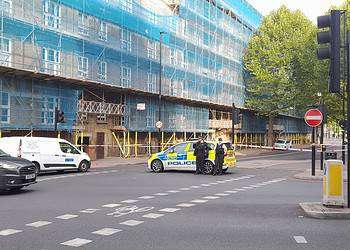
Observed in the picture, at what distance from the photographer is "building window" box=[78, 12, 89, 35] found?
103 ft

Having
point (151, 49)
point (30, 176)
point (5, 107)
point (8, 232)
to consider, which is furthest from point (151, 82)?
point (8, 232)

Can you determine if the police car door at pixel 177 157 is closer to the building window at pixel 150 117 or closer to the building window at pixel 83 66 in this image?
the building window at pixel 83 66

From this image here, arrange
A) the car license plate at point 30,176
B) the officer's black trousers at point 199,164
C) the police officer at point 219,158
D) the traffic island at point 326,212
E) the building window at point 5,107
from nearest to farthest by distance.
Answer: the traffic island at point 326,212, the car license plate at point 30,176, the police officer at point 219,158, the officer's black trousers at point 199,164, the building window at point 5,107

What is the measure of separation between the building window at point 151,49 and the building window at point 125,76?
3.88m

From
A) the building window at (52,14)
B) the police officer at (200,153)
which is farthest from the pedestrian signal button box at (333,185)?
the building window at (52,14)

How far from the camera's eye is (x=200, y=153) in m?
20.5

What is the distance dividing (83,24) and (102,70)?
11.6 feet

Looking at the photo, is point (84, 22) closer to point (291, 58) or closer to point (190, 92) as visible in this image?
point (190, 92)

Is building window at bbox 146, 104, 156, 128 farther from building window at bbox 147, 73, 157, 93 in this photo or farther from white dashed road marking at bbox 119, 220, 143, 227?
white dashed road marking at bbox 119, 220, 143, 227

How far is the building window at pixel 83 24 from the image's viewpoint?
103ft

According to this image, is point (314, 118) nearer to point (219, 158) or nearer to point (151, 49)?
point (219, 158)

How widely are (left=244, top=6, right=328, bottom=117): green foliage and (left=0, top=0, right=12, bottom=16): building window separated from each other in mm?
32096

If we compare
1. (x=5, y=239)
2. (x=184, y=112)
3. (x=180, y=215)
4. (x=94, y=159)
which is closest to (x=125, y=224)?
(x=180, y=215)

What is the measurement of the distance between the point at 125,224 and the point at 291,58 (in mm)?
47094
